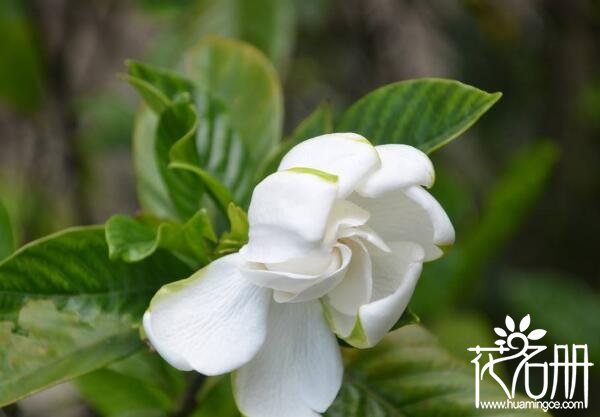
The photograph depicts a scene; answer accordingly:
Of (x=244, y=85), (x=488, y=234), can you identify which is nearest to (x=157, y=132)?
(x=244, y=85)

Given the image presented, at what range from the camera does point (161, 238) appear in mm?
728

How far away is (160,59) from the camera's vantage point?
1547 mm

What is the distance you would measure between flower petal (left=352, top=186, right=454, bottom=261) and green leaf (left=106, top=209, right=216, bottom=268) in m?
0.15

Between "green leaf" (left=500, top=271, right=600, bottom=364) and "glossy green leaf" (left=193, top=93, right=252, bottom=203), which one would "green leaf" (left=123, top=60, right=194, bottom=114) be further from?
"green leaf" (left=500, top=271, right=600, bottom=364)

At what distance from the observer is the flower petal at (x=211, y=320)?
25.2 inches

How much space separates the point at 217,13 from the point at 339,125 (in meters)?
0.73

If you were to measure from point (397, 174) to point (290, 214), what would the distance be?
79 mm

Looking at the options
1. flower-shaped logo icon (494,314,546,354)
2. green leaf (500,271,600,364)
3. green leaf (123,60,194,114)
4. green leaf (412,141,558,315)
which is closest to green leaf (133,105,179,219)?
green leaf (123,60,194,114)

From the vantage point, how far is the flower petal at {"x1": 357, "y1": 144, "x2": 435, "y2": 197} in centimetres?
63

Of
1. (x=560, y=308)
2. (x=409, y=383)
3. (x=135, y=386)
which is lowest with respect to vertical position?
(x=560, y=308)

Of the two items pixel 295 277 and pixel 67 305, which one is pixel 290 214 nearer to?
pixel 295 277

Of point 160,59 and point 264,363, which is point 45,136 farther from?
point 264,363

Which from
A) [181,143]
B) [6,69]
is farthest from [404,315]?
[6,69]

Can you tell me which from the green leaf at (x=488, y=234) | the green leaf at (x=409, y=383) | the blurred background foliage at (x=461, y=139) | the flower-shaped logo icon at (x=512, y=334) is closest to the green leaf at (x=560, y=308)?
the blurred background foliage at (x=461, y=139)
